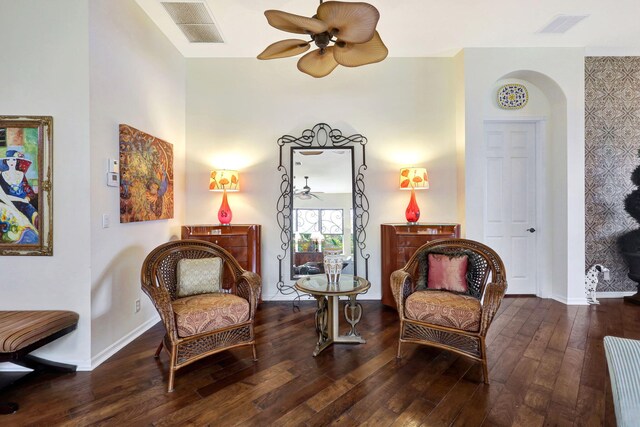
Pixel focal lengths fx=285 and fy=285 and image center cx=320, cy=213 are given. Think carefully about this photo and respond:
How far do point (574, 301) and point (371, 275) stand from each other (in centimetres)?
245

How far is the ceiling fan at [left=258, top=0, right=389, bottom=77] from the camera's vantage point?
1660 mm

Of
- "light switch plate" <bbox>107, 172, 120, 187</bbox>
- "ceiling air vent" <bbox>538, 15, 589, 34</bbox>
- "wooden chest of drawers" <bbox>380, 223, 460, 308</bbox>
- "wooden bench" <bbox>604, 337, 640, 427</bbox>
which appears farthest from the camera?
"wooden chest of drawers" <bbox>380, 223, 460, 308</bbox>

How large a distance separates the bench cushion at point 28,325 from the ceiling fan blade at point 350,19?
2671mm

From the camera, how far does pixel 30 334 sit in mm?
1788

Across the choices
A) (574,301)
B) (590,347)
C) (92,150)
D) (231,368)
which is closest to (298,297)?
(231,368)

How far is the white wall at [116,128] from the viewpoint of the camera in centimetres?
222

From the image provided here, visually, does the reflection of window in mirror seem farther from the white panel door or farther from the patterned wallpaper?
the patterned wallpaper

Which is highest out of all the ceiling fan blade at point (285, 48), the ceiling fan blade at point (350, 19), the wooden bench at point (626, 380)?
the ceiling fan blade at point (285, 48)

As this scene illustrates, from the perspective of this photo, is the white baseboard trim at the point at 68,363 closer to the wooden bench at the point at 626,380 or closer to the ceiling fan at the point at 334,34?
the ceiling fan at the point at 334,34

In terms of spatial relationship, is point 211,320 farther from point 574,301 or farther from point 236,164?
point 574,301

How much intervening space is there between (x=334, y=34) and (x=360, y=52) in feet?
0.91

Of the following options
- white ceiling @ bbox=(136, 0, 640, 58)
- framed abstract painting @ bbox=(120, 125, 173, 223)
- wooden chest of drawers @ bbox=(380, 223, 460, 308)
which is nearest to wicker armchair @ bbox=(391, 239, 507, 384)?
wooden chest of drawers @ bbox=(380, 223, 460, 308)

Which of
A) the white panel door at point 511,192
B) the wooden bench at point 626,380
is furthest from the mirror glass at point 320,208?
the wooden bench at point 626,380

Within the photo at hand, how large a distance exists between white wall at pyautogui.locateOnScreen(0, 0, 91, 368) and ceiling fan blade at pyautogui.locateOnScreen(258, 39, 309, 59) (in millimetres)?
1367
